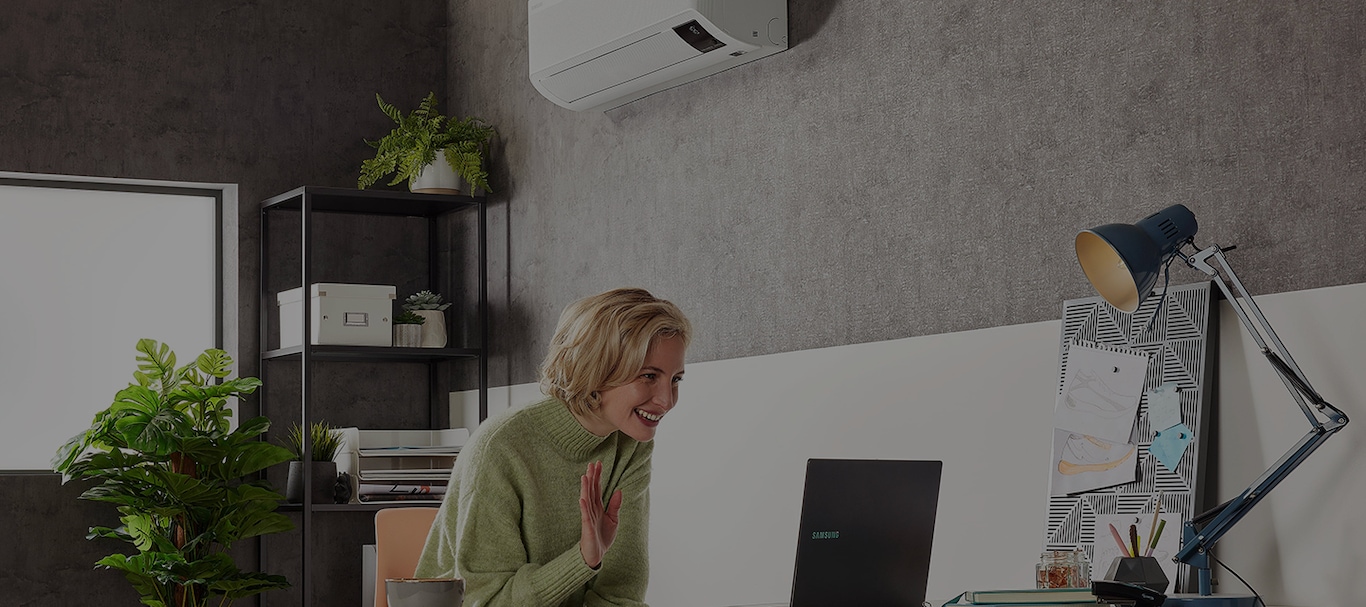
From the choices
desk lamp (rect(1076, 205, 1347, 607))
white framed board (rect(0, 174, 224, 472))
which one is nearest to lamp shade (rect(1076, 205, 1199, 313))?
desk lamp (rect(1076, 205, 1347, 607))

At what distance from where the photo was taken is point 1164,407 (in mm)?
2482

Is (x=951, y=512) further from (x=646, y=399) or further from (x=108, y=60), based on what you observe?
(x=108, y=60)

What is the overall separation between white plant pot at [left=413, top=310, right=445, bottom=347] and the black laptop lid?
279cm

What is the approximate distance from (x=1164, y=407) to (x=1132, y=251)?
0.43m

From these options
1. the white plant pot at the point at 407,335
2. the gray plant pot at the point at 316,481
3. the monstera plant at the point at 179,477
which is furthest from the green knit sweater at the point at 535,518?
the white plant pot at the point at 407,335

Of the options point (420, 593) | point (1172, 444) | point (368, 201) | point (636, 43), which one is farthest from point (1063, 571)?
point (368, 201)

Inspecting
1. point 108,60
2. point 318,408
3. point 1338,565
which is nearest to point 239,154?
point 108,60

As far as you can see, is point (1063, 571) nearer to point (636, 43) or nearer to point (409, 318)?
point (636, 43)

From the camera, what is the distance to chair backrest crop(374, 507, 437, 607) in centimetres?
344

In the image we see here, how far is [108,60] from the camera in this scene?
4.69 meters

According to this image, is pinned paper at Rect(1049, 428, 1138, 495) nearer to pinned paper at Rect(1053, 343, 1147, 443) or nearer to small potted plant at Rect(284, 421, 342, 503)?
pinned paper at Rect(1053, 343, 1147, 443)

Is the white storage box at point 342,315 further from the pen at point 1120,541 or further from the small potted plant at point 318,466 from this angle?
the pen at point 1120,541

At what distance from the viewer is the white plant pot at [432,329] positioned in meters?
4.81

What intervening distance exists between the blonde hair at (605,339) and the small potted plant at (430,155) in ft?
7.89
